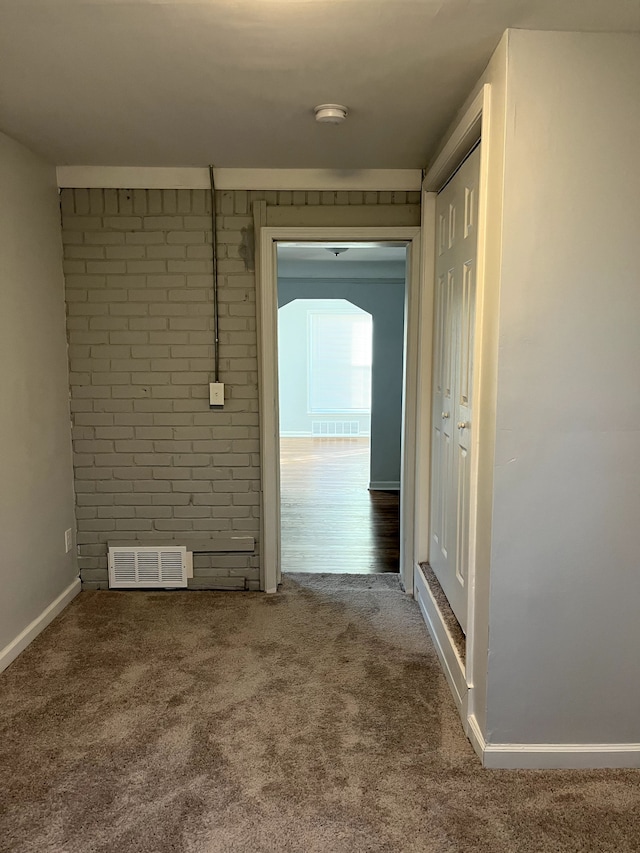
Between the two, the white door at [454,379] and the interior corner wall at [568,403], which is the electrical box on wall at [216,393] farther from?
the interior corner wall at [568,403]

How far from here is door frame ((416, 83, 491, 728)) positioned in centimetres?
204

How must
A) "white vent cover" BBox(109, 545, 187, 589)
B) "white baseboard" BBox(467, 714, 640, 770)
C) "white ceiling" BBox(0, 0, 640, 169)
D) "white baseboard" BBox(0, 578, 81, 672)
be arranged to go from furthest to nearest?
"white vent cover" BBox(109, 545, 187, 589) → "white baseboard" BBox(0, 578, 81, 672) → "white baseboard" BBox(467, 714, 640, 770) → "white ceiling" BBox(0, 0, 640, 169)

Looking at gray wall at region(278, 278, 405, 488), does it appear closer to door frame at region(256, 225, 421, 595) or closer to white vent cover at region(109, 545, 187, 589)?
door frame at region(256, 225, 421, 595)

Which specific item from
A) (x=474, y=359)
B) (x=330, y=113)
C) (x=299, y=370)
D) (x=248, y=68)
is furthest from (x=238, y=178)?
(x=299, y=370)

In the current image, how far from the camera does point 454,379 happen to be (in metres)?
2.71

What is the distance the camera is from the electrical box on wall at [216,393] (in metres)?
3.33

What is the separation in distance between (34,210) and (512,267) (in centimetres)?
227

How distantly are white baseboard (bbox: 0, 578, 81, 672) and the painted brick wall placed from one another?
175 mm

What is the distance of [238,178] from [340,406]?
663cm

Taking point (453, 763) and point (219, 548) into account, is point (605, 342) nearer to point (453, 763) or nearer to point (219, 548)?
point (453, 763)

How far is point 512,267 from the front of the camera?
1834mm

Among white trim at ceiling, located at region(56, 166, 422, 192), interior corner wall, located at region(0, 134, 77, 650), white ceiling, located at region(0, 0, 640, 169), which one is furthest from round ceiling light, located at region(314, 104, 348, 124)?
interior corner wall, located at region(0, 134, 77, 650)

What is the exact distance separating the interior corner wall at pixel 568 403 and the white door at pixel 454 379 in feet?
1.44

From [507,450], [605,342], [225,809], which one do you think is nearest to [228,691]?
[225,809]
